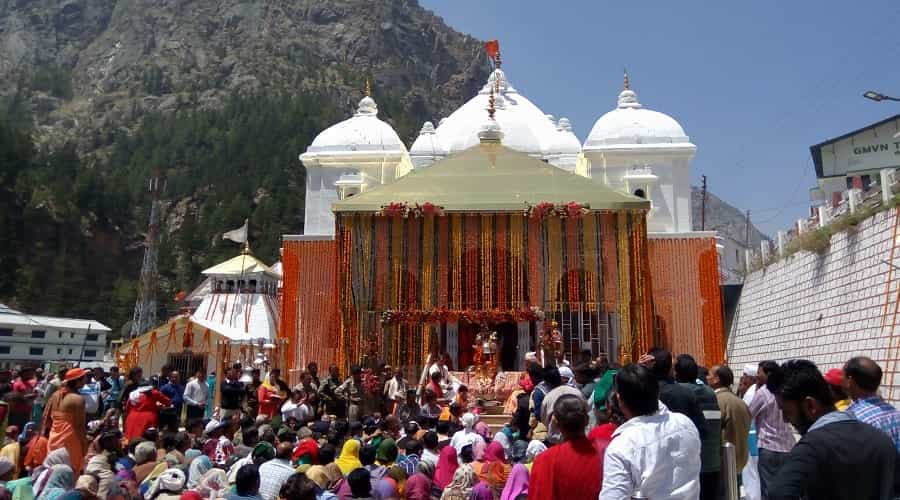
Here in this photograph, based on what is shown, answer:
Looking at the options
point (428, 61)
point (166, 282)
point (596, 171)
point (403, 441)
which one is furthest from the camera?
point (428, 61)

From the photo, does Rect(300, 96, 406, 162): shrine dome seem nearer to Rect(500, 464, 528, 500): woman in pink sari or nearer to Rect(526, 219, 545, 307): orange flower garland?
Rect(526, 219, 545, 307): orange flower garland

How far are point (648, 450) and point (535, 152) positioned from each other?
22.5 meters

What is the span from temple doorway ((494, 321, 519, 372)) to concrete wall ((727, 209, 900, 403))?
6.27 m

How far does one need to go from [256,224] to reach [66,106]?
5540 cm

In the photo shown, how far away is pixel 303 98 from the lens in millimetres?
79688

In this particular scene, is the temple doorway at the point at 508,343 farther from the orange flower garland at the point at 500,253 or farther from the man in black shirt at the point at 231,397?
the man in black shirt at the point at 231,397

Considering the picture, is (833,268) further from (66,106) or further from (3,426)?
(66,106)

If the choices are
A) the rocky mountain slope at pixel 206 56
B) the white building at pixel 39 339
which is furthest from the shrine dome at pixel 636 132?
the rocky mountain slope at pixel 206 56

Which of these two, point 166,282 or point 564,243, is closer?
point 564,243

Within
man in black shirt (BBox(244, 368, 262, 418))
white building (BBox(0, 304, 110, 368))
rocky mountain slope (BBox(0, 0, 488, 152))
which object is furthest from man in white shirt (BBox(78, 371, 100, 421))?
rocky mountain slope (BBox(0, 0, 488, 152))

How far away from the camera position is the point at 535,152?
25.7 m

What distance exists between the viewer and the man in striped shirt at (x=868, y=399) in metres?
4.15

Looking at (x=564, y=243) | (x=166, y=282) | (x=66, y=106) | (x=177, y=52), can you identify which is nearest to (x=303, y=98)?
(x=166, y=282)

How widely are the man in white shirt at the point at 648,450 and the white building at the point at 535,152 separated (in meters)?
18.6
